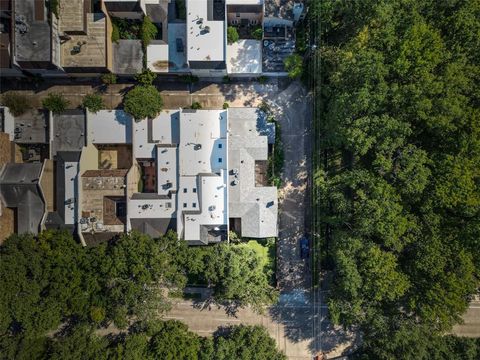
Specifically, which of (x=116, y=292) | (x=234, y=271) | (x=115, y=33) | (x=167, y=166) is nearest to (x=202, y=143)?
(x=167, y=166)

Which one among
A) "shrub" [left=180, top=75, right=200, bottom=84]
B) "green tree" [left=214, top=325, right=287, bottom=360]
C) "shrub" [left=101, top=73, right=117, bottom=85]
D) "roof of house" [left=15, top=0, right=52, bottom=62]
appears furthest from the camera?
"shrub" [left=180, top=75, right=200, bottom=84]

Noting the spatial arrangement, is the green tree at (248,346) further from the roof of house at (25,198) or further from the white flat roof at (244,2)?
the white flat roof at (244,2)

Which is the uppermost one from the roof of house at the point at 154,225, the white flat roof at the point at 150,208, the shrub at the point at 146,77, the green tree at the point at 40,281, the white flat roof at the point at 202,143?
the shrub at the point at 146,77

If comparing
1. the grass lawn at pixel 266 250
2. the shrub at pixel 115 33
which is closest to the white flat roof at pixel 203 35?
the shrub at pixel 115 33

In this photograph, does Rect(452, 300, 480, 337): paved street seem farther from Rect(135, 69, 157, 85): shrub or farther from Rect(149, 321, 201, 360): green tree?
Rect(135, 69, 157, 85): shrub

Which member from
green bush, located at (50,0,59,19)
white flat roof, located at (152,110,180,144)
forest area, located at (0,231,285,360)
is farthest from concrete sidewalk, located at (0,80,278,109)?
forest area, located at (0,231,285,360)

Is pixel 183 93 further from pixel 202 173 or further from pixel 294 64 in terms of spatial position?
pixel 294 64

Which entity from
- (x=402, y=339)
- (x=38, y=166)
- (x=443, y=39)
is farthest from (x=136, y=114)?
(x=402, y=339)
